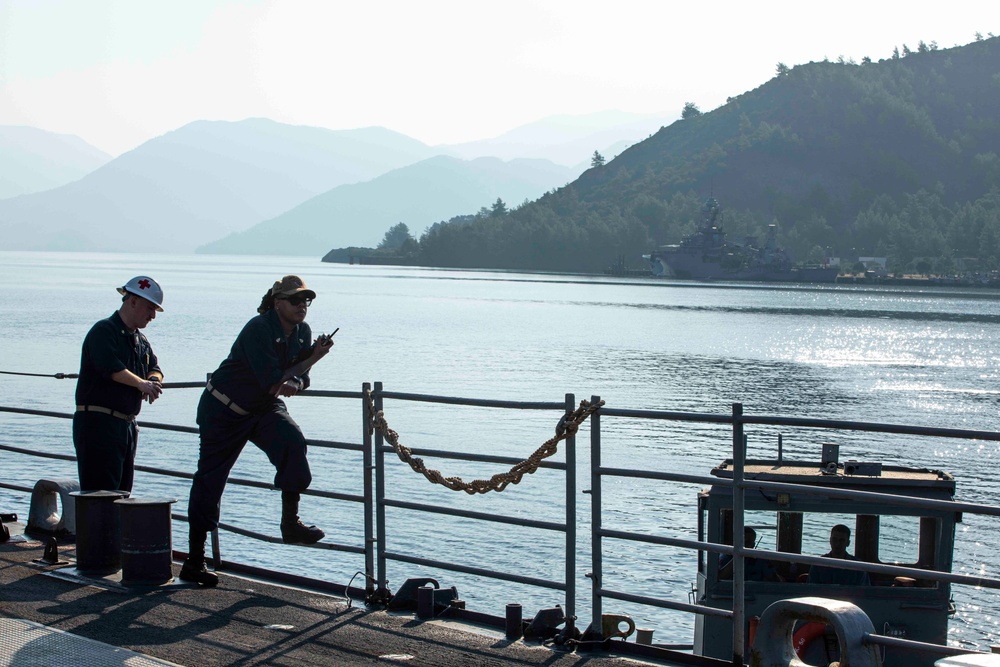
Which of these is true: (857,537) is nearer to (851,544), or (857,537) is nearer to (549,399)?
(851,544)

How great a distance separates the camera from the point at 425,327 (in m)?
92.1

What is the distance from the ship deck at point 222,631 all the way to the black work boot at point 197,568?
7 cm

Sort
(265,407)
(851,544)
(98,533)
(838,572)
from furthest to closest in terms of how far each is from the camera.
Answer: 1. (851,544)
2. (838,572)
3. (98,533)
4. (265,407)

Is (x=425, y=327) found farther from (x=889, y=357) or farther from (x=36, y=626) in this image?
(x=36, y=626)

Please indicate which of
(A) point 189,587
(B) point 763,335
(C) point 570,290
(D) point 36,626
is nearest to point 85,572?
(A) point 189,587

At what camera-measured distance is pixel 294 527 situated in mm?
8047

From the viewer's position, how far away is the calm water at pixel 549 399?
2166cm

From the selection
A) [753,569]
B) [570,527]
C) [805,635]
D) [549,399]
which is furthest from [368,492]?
[549,399]

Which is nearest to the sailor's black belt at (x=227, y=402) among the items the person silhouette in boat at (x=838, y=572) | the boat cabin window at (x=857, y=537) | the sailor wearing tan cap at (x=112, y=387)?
the sailor wearing tan cap at (x=112, y=387)

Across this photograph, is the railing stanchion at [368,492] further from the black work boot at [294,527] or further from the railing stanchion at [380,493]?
the black work boot at [294,527]

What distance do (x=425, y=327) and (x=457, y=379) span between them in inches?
1551

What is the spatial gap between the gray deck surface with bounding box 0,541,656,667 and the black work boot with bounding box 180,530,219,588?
0.07m

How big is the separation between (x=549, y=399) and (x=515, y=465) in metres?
36.3

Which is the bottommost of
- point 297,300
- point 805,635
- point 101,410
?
point 805,635
